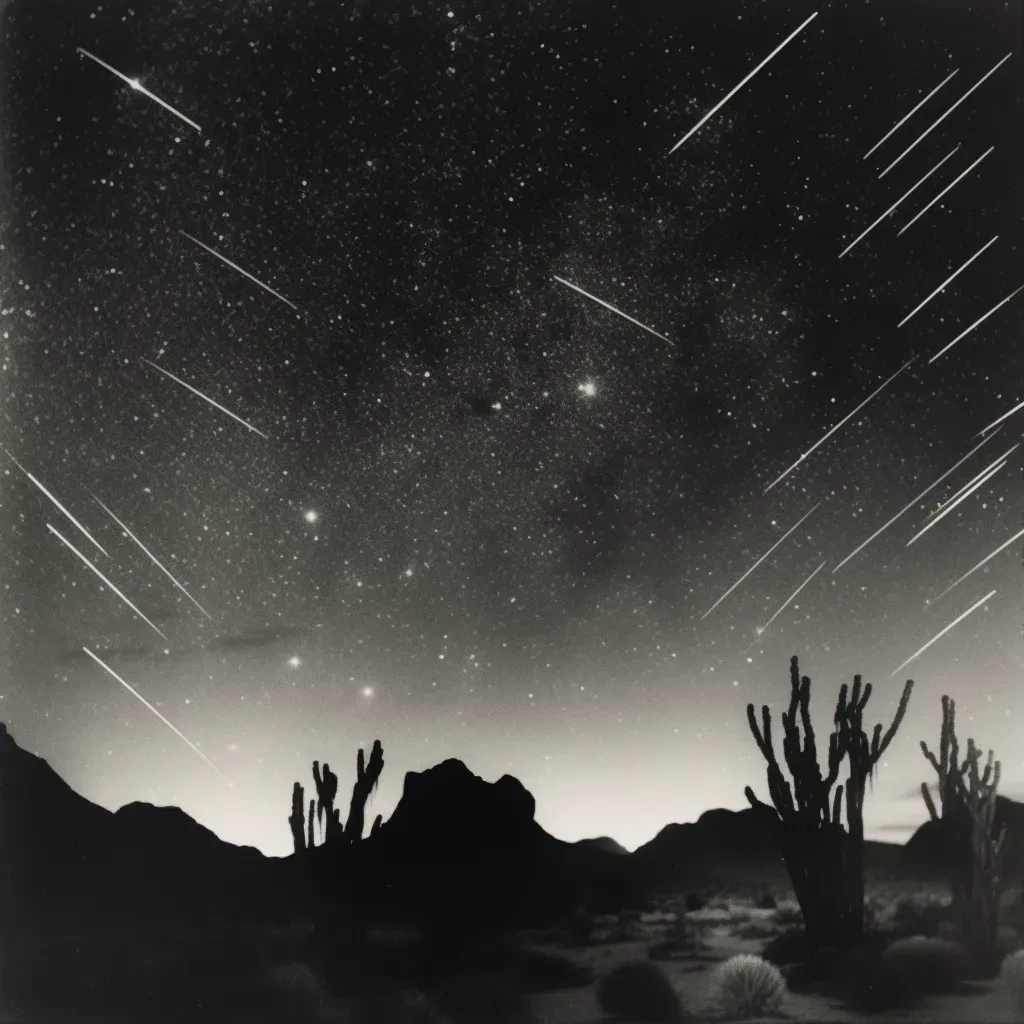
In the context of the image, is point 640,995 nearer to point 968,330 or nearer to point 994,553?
point 994,553

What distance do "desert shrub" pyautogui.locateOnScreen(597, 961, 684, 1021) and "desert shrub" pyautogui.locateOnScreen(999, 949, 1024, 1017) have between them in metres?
1.51

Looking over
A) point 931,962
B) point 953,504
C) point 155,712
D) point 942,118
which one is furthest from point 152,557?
point 942,118

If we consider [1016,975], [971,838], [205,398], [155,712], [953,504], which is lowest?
[1016,975]

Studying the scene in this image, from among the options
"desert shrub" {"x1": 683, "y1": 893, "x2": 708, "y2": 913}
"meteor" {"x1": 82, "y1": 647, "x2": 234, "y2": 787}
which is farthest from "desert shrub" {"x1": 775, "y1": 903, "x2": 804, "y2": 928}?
"meteor" {"x1": 82, "y1": 647, "x2": 234, "y2": 787}

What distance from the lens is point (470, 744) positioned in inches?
182

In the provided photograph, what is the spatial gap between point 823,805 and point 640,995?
1.23 m

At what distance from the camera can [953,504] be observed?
466 centimetres

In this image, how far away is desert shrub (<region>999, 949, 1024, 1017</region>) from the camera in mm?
4215

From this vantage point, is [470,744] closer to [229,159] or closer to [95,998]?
[95,998]

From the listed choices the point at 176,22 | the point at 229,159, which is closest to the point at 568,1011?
the point at 229,159

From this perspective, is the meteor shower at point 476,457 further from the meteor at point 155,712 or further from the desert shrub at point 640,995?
the desert shrub at point 640,995

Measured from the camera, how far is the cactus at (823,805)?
4332 millimetres

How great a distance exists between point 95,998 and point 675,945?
9.16 feet

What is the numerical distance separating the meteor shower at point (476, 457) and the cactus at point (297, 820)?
0.02 m
